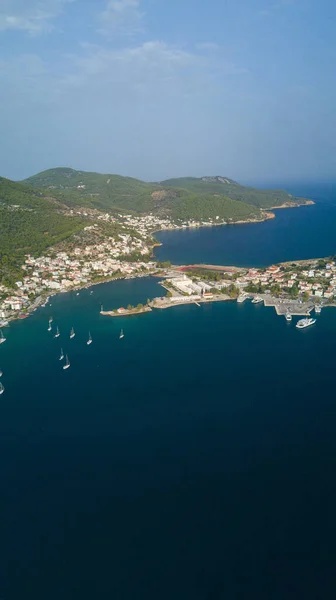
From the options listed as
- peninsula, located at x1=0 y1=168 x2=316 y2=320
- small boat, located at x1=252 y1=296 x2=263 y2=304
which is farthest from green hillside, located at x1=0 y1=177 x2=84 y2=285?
Result: small boat, located at x1=252 y1=296 x2=263 y2=304

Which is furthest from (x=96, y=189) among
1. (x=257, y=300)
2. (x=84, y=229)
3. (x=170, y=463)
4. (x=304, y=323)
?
(x=170, y=463)

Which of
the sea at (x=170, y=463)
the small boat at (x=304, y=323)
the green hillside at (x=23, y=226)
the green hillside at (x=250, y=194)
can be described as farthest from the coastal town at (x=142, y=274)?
the green hillside at (x=250, y=194)

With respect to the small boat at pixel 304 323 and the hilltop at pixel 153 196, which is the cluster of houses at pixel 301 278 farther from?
the hilltop at pixel 153 196

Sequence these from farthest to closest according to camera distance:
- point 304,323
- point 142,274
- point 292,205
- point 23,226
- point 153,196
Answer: point 292,205
point 153,196
point 23,226
point 142,274
point 304,323

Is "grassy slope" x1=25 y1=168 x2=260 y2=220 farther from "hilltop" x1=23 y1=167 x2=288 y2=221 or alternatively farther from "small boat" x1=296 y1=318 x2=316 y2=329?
"small boat" x1=296 y1=318 x2=316 y2=329

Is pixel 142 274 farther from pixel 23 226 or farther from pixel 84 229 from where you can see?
pixel 23 226

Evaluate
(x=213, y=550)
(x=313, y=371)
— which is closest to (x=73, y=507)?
(x=213, y=550)
